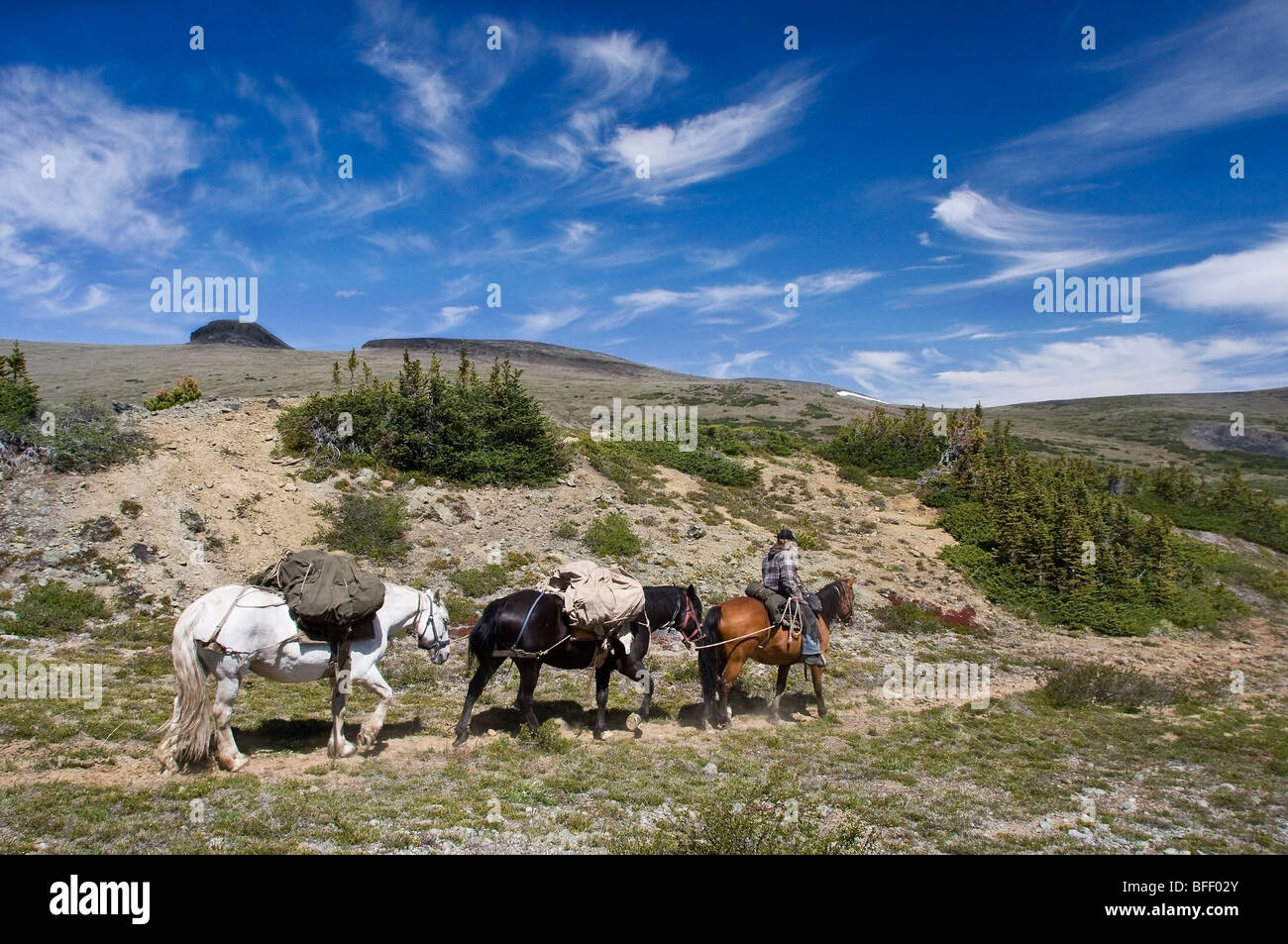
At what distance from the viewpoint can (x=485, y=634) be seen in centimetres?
872

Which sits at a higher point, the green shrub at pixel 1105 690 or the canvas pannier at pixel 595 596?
the canvas pannier at pixel 595 596

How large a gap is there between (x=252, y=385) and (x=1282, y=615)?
6663 cm

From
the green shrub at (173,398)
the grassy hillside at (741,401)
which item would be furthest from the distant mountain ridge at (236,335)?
the green shrub at (173,398)

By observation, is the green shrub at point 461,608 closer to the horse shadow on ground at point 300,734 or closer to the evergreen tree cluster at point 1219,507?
the horse shadow on ground at point 300,734

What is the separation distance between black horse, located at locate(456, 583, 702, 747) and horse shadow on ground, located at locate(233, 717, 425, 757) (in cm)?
97

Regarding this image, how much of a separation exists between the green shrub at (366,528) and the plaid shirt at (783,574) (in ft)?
37.5

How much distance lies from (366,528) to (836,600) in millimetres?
13338

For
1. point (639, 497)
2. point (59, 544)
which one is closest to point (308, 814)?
point (59, 544)

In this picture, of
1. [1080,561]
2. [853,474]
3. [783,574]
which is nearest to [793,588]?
[783,574]

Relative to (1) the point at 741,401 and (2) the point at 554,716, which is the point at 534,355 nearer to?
(1) the point at 741,401

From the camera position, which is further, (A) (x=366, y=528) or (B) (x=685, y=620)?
(A) (x=366, y=528)

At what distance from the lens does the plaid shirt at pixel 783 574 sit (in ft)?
34.5
